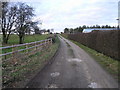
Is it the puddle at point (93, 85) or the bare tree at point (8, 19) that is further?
the bare tree at point (8, 19)

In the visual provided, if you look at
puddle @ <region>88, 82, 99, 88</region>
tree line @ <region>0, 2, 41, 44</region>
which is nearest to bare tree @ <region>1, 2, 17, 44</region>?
tree line @ <region>0, 2, 41, 44</region>

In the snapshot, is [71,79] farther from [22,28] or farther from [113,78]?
[22,28]

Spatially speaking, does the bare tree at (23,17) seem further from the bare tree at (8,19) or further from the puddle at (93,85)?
the puddle at (93,85)

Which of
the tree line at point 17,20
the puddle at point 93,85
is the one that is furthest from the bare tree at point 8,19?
the puddle at point 93,85

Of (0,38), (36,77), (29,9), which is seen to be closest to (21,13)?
(29,9)

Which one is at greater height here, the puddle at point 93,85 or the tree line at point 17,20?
the tree line at point 17,20

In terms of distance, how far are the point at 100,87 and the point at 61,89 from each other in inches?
54.6

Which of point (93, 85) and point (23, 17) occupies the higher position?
point (23, 17)

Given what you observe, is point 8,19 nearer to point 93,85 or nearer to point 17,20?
point 17,20

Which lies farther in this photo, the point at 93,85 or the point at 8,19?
the point at 8,19

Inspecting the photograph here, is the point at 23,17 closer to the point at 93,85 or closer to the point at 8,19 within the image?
the point at 8,19

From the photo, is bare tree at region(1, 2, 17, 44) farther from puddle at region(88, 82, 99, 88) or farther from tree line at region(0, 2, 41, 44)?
puddle at region(88, 82, 99, 88)

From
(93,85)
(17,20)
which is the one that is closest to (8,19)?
(17,20)

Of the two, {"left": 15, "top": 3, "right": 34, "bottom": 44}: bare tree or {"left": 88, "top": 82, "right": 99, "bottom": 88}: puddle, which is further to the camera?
{"left": 15, "top": 3, "right": 34, "bottom": 44}: bare tree
